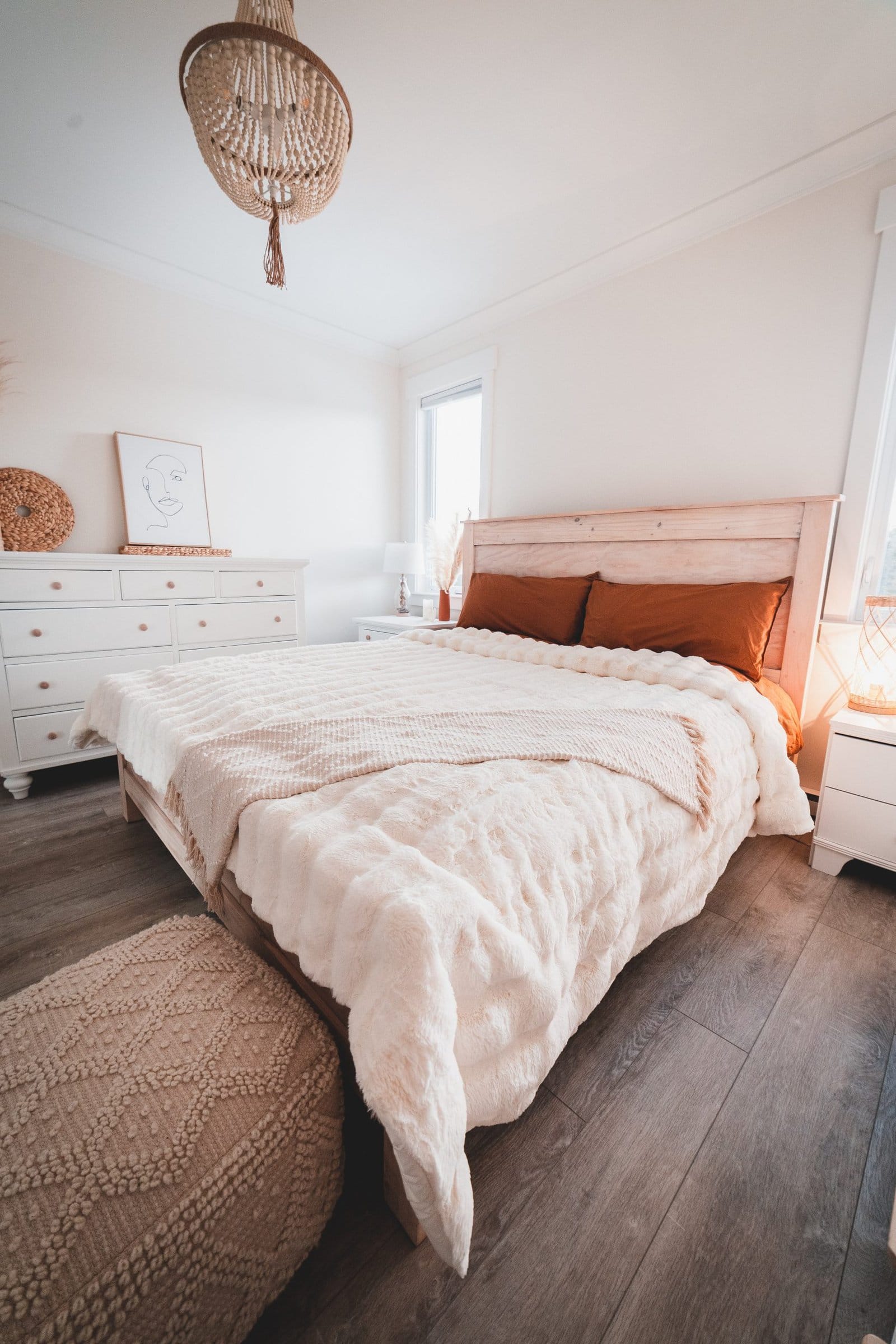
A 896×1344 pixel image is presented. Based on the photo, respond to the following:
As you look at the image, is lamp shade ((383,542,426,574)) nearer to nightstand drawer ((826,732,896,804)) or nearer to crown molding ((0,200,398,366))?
crown molding ((0,200,398,366))

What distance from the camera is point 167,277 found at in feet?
9.04

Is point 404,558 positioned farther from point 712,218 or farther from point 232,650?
point 712,218

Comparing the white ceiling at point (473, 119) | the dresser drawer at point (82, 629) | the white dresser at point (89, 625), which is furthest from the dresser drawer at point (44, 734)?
the white ceiling at point (473, 119)

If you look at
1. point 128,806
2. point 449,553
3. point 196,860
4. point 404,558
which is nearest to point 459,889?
point 196,860

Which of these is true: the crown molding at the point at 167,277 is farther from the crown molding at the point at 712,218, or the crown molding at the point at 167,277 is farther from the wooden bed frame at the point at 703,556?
the wooden bed frame at the point at 703,556

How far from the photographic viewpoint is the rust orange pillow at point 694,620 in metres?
1.86

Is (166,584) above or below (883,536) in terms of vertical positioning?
below

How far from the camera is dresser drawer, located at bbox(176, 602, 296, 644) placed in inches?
108

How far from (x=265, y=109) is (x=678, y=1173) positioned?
7.76 feet

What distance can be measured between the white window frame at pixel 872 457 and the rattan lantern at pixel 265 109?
6.26 ft

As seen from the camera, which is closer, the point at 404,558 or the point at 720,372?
the point at 720,372

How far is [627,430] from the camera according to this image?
8.54 feet

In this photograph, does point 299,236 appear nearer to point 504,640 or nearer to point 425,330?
point 425,330

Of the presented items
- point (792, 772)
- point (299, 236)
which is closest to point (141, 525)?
point (299, 236)
